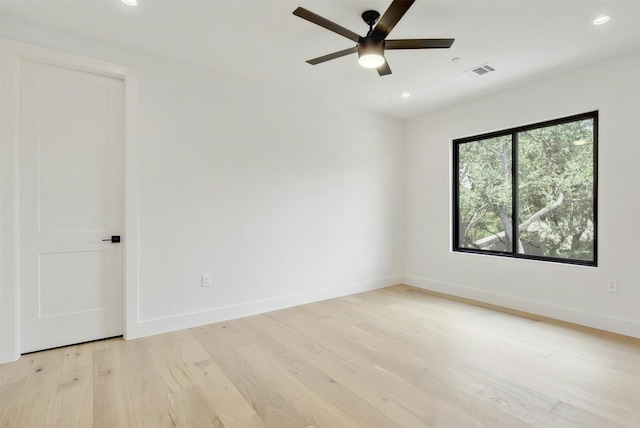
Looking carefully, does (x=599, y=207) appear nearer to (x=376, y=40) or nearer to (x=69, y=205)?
(x=376, y=40)

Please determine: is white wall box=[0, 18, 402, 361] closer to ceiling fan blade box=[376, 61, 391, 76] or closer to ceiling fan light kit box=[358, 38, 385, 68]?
ceiling fan blade box=[376, 61, 391, 76]

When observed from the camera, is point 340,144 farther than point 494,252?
Yes

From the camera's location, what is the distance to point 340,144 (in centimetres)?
436

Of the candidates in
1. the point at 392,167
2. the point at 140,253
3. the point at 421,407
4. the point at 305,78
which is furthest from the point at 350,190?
the point at 421,407

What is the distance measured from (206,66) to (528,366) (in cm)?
387

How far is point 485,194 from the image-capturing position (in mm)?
4238

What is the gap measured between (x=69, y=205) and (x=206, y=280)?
1348mm

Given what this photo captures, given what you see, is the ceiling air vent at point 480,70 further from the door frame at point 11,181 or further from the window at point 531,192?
the door frame at point 11,181

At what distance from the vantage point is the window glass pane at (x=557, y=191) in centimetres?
332

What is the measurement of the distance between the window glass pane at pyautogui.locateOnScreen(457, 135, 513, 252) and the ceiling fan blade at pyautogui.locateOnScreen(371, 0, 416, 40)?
267 cm

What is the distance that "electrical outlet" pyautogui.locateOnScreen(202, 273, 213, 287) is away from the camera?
3.25 m

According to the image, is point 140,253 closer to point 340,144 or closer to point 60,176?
→ point 60,176

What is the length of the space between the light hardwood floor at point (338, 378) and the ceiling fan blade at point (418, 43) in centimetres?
230

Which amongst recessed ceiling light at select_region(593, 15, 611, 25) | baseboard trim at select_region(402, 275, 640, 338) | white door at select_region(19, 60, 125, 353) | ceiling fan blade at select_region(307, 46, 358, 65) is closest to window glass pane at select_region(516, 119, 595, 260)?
baseboard trim at select_region(402, 275, 640, 338)
